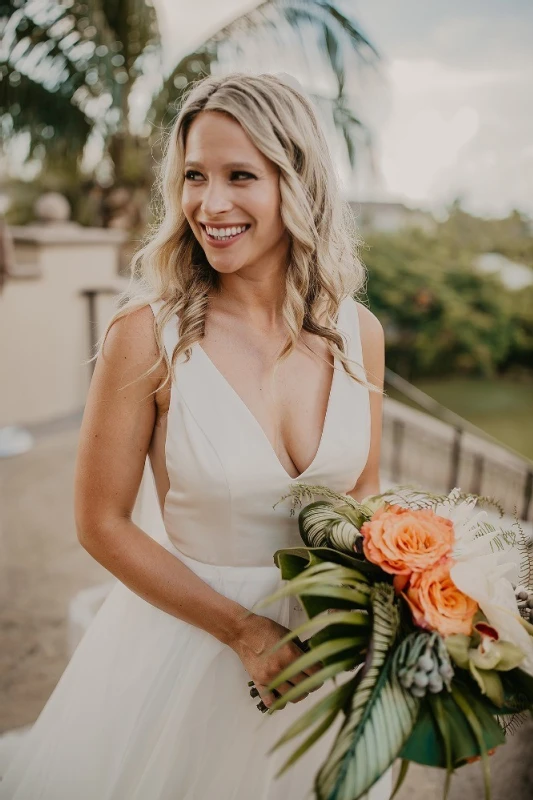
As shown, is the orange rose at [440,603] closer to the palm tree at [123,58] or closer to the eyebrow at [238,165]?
the eyebrow at [238,165]

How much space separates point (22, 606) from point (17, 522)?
3.31 feet

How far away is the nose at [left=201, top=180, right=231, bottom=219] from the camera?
54.7 inches

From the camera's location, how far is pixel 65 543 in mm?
3920

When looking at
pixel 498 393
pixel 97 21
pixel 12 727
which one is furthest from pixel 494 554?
pixel 498 393

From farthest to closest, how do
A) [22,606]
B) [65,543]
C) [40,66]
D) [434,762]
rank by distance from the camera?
[40,66] → [65,543] → [22,606] → [434,762]

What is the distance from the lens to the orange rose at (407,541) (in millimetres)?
1044

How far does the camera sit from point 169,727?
1.45m

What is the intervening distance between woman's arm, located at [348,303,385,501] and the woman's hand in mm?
518

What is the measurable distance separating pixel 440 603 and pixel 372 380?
0.85 m

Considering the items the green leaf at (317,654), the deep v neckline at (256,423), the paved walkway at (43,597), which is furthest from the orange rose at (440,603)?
the paved walkway at (43,597)

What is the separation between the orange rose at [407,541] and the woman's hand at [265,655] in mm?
346

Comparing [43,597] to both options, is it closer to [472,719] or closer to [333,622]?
[333,622]

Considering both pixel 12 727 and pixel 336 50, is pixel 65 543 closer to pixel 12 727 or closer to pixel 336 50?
pixel 12 727

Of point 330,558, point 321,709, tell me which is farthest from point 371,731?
point 330,558
